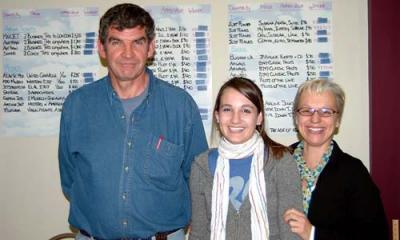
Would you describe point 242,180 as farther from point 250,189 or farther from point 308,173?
point 308,173

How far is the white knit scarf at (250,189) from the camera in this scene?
1602mm

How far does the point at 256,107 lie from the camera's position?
170cm

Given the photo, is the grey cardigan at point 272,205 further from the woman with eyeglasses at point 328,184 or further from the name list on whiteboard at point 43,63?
the name list on whiteboard at point 43,63

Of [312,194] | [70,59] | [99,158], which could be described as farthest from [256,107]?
[70,59]

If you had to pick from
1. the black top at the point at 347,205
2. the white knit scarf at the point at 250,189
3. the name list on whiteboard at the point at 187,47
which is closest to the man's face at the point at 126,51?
the white knit scarf at the point at 250,189

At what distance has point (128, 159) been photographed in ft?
5.60

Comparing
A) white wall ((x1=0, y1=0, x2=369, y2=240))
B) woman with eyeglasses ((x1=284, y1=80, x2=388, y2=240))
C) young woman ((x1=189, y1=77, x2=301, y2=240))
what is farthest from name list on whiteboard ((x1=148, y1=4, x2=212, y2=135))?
woman with eyeglasses ((x1=284, y1=80, x2=388, y2=240))

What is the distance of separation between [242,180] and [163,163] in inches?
15.6

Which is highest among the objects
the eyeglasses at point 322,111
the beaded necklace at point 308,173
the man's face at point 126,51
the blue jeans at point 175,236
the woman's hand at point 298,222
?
the man's face at point 126,51

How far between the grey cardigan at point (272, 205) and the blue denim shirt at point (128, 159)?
17cm

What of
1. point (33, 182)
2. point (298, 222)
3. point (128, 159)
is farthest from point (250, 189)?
point (33, 182)

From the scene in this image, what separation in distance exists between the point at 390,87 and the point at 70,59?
7.32 feet

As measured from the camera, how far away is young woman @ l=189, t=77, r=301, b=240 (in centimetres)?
161

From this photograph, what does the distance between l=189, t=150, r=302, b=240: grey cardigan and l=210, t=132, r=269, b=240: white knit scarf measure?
28 mm
